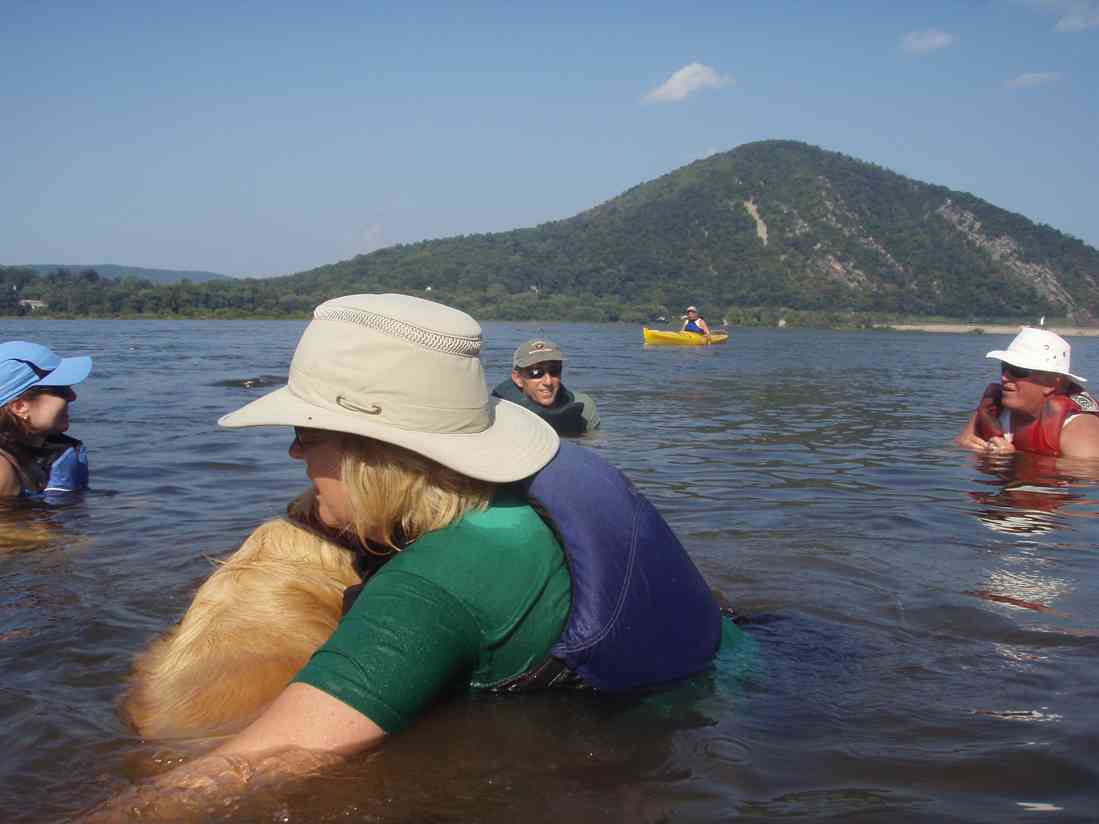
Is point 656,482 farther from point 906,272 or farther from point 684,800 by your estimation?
point 906,272

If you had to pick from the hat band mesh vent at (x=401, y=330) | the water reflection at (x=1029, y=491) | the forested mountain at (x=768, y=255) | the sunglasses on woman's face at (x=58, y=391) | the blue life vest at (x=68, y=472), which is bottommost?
the water reflection at (x=1029, y=491)

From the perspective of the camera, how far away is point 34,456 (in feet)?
23.1

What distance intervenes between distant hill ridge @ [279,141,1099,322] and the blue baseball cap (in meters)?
106

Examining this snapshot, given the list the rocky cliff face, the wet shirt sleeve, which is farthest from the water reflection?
the rocky cliff face

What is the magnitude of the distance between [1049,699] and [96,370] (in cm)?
2188

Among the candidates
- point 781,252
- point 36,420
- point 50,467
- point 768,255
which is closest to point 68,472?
point 50,467

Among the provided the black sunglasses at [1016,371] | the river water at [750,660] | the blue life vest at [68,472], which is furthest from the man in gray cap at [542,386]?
the black sunglasses at [1016,371]

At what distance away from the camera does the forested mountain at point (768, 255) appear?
5034 inches

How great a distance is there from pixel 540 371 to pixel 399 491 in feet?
22.4

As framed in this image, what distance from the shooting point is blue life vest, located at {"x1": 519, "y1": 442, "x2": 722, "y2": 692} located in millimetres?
2539

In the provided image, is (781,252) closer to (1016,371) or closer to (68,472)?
(1016,371)

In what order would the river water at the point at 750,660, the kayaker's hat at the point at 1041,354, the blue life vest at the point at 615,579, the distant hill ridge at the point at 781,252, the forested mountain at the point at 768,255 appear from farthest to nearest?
the distant hill ridge at the point at 781,252 → the forested mountain at the point at 768,255 → the kayaker's hat at the point at 1041,354 → the river water at the point at 750,660 → the blue life vest at the point at 615,579

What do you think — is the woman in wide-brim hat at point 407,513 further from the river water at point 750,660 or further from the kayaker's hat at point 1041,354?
the kayaker's hat at point 1041,354

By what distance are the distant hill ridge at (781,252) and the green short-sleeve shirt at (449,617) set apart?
111m
